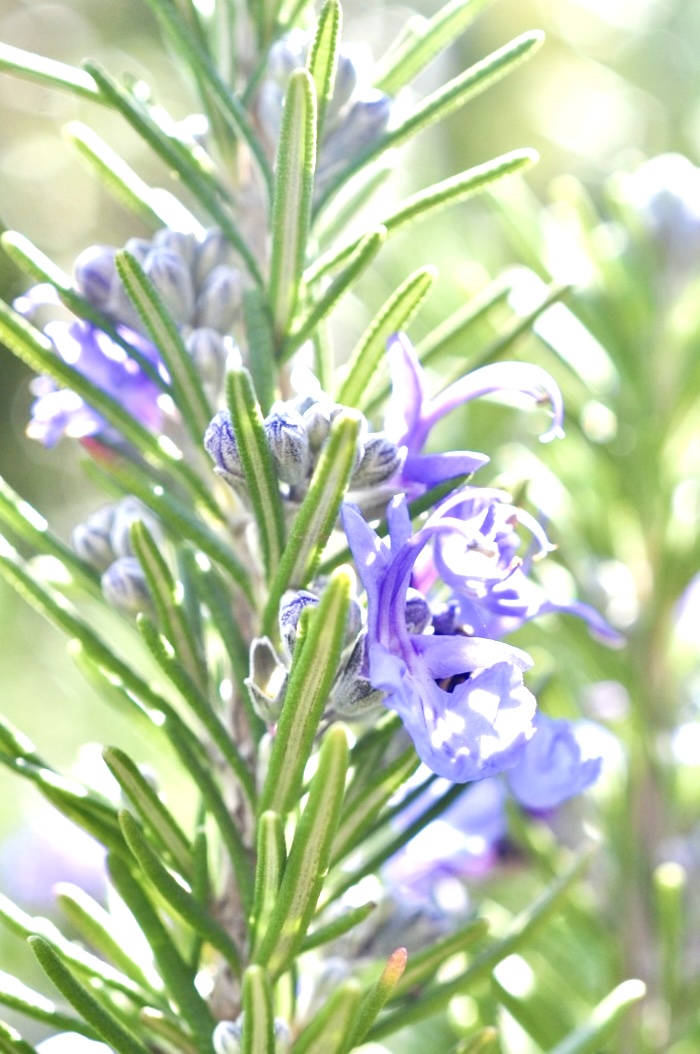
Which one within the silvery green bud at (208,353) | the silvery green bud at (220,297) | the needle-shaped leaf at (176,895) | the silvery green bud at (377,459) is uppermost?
the silvery green bud at (220,297)

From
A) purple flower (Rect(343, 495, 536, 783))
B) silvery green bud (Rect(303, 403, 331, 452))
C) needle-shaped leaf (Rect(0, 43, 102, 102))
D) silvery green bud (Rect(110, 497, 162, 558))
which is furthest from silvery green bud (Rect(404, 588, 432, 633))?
needle-shaped leaf (Rect(0, 43, 102, 102))

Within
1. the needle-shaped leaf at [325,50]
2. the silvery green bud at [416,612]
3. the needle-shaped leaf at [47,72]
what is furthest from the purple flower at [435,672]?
the needle-shaped leaf at [47,72]

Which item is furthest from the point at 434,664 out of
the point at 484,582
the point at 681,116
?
the point at 681,116

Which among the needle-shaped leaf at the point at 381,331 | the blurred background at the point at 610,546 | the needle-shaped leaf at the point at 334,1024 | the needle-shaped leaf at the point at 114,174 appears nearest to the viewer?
the needle-shaped leaf at the point at 334,1024

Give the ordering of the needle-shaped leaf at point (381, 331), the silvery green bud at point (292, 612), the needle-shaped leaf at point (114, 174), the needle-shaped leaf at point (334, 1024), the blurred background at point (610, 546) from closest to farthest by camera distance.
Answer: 1. the needle-shaped leaf at point (334, 1024)
2. the silvery green bud at point (292, 612)
3. the needle-shaped leaf at point (381, 331)
4. the needle-shaped leaf at point (114, 174)
5. the blurred background at point (610, 546)

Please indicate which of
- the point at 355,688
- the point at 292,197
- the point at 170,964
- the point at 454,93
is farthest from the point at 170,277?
the point at 170,964

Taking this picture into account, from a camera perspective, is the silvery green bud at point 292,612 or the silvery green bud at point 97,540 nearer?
the silvery green bud at point 292,612

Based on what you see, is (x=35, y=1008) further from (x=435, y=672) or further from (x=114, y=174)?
(x=114, y=174)

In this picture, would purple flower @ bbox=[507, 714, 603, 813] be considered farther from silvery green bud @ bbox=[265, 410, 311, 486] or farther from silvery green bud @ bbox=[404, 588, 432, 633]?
silvery green bud @ bbox=[265, 410, 311, 486]

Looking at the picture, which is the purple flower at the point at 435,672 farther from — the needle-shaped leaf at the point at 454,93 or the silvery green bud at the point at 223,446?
the needle-shaped leaf at the point at 454,93
